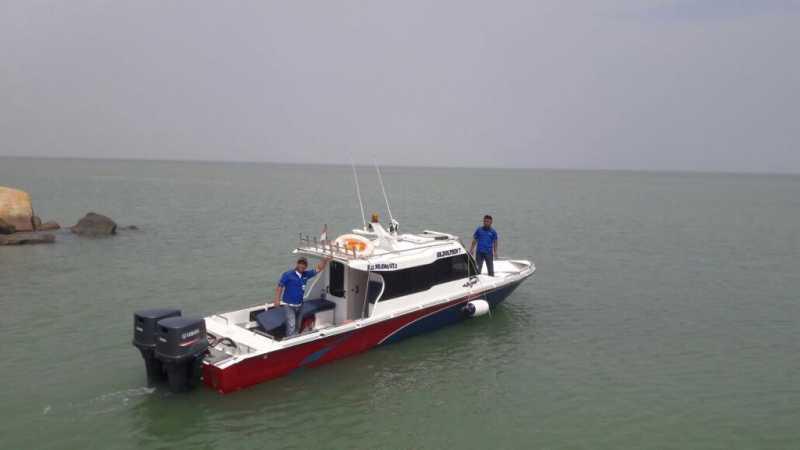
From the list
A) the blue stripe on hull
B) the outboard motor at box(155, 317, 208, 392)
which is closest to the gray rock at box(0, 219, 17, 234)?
the outboard motor at box(155, 317, 208, 392)

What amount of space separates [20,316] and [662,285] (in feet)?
62.8

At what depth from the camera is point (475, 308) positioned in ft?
46.4

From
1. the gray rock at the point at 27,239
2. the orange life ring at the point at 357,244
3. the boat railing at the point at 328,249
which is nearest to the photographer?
the boat railing at the point at 328,249

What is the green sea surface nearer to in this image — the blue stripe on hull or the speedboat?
the blue stripe on hull

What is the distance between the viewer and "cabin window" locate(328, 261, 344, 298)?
12.7 meters

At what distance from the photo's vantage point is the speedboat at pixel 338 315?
10070 millimetres

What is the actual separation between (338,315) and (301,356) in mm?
1691

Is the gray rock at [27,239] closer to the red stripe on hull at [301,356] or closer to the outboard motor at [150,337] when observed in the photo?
the outboard motor at [150,337]

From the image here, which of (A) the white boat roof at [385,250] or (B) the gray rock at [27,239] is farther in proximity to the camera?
(B) the gray rock at [27,239]

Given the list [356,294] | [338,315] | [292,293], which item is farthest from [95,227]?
[292,293]

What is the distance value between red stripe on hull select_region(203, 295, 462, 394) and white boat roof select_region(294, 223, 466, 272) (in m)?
1.18

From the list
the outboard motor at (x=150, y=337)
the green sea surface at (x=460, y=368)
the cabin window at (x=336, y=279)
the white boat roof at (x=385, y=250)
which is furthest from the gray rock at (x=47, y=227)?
the outboard motor at (x=150, y=337)

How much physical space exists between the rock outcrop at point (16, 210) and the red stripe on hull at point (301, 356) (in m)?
24.1

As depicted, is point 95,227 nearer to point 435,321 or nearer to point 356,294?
point 356,294
